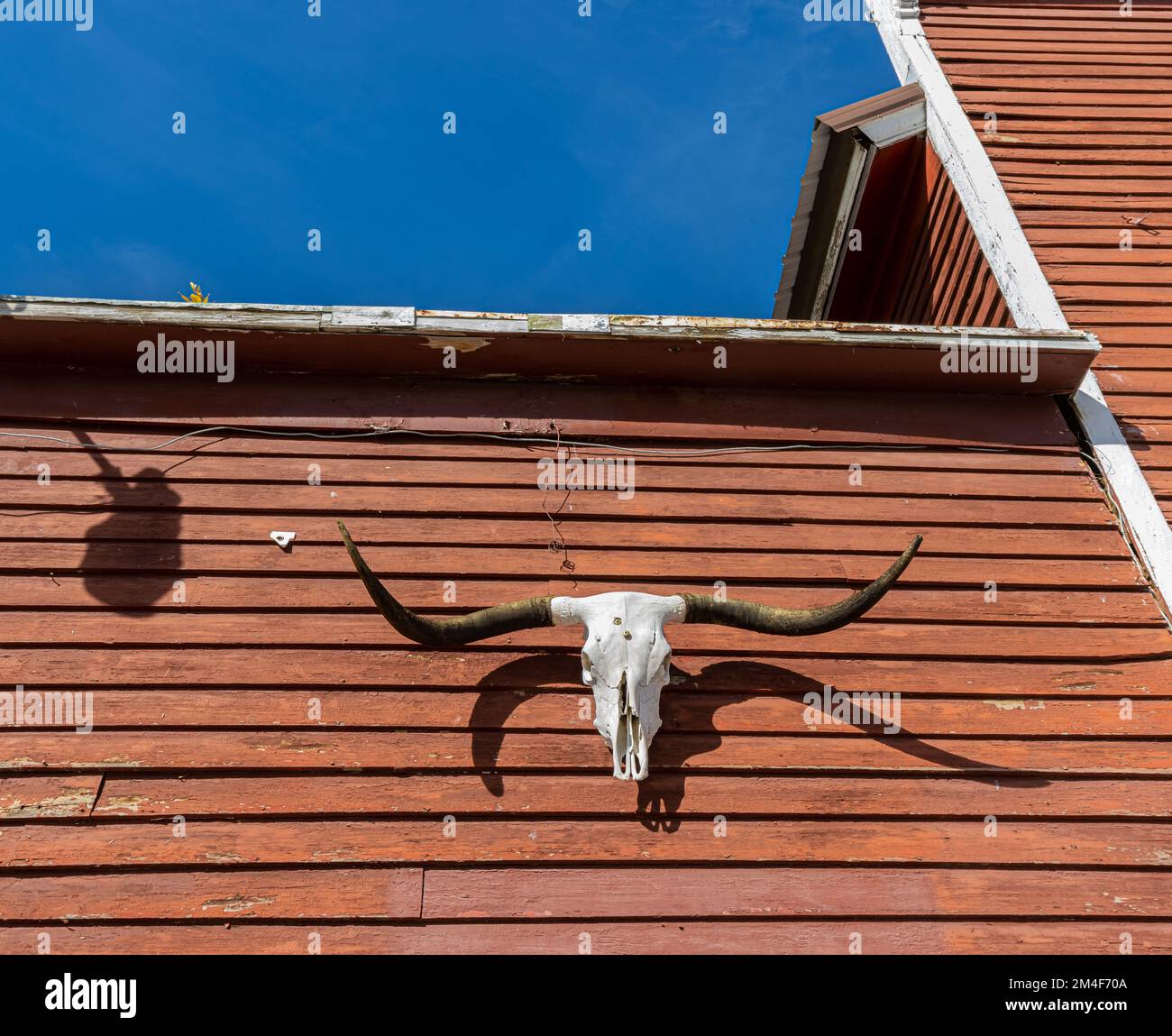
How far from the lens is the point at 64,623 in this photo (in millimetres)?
4883

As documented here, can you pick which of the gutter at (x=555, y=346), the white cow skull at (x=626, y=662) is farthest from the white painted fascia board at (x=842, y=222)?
the white cow skull at (x=626, y=662)

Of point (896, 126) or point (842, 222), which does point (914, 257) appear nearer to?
point (842, 222)

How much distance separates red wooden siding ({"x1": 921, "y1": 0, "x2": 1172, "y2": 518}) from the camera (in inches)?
259

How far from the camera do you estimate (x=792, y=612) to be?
15.0 feet

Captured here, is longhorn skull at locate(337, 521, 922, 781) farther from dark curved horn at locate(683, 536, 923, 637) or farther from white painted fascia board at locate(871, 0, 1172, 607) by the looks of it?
white painted fascia board at locate(871, 0, 1172, 607)

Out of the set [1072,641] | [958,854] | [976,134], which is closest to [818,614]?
[958,854]

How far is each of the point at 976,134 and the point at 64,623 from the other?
303 inches

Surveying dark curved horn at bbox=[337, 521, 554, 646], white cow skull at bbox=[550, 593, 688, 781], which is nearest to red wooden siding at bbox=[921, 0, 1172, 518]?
white cow skull at bbox=[550, 593, 688, 781]

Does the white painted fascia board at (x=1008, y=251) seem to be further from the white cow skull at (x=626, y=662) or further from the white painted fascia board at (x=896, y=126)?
the white cow skull at (x=626, y=662)

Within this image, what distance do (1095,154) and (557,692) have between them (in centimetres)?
658

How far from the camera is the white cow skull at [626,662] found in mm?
4441
